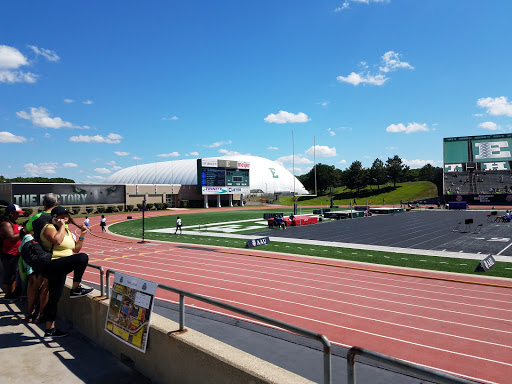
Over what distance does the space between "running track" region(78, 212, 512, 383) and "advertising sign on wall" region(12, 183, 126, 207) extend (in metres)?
43.3

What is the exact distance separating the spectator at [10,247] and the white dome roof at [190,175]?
90.2 metres

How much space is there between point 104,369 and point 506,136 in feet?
346

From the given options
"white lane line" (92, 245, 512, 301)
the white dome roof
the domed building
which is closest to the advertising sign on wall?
the domed building

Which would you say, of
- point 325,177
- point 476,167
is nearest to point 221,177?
point 325,177

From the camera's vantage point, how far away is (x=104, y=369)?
4.70m

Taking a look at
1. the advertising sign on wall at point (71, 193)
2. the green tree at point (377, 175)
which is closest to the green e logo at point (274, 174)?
the green tree at point (377, 175)

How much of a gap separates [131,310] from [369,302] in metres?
7.98

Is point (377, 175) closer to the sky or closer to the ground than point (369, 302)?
closer to the sky

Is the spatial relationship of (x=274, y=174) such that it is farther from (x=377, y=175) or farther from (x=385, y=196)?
(x=385, y=196)

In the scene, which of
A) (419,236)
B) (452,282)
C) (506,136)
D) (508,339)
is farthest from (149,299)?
(506,136)

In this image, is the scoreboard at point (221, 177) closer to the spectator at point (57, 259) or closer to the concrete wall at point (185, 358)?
the spectator at point (57, 259)

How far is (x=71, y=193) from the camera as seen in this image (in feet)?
190

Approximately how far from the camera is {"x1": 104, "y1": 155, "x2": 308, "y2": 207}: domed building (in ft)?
241

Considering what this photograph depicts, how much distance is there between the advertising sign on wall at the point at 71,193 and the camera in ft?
171
